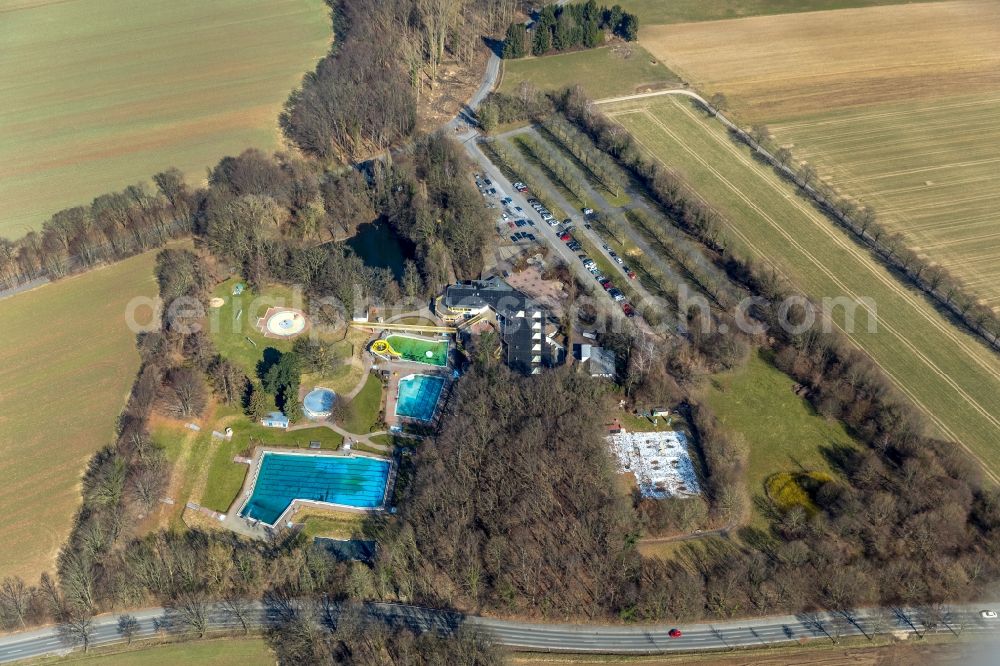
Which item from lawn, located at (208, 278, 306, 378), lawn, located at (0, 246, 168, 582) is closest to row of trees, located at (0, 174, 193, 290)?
lawn, located at (0, 246, 168, 582)

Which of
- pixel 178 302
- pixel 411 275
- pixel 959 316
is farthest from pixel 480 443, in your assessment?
pixel 959 316

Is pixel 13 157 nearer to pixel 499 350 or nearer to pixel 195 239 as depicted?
pixel 195 239

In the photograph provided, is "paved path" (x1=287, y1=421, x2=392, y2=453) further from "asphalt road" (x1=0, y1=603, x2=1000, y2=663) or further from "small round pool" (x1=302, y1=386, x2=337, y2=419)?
"asphalt road" (x1=0, y1=603, x2=1000, y2=663)


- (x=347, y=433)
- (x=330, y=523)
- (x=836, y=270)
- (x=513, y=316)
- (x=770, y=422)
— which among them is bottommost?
(x=330, y=523)

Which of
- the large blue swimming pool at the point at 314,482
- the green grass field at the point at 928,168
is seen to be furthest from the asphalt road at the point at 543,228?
the green grass field at the point at 928,168

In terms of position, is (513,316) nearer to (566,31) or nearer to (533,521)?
(533,521)


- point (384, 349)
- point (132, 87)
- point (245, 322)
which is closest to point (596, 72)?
point (384, 349)

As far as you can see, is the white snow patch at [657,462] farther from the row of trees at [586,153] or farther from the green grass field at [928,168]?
the row of trees at [586,153]
